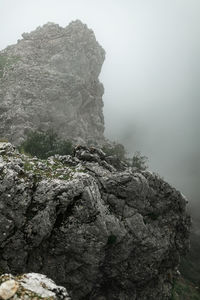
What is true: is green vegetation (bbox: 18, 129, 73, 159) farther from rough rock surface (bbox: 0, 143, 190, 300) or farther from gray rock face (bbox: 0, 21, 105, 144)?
rough rock surface (bbox: 0, 143, 190, 300)

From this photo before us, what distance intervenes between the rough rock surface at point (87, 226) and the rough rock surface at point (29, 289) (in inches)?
695

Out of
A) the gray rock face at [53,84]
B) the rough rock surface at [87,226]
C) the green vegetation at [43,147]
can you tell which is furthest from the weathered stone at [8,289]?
the gray rock face at [53,84]

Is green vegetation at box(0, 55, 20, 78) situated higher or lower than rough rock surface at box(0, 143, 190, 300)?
higher

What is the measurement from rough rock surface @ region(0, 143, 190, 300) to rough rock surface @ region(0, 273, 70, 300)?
57.9 ft

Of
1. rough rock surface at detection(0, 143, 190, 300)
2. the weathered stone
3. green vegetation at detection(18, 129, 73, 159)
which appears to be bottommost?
the weathered stone

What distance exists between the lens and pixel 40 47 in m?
112

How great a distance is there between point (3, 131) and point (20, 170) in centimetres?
5418

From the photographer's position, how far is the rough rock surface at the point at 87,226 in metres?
26.8

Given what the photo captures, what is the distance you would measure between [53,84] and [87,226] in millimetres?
75909

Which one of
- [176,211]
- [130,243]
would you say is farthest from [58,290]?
[176,211]

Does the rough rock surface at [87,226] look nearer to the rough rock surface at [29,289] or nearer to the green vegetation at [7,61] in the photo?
the rough rock surface at [29,289]

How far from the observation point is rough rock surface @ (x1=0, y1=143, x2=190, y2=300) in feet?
87.9

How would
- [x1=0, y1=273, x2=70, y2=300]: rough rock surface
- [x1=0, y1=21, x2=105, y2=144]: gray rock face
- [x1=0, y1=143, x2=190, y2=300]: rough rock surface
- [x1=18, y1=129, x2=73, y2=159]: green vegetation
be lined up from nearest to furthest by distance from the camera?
1. [x1=0, y1=273, x2=70, y2=300]: rough rock surface
2. [x1=0, y1=143, x2=190, y2=300]: rough rock surface
3. [x1=18, y1=129, x2=73, y2=159]: green vegetation
4. [x1=0, y1=21, x2=105, y2=144]: gray rock face

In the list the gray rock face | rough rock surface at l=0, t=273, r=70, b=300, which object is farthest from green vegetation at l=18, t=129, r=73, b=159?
rough rock surface at l=0, t=273, r=70, b=300
